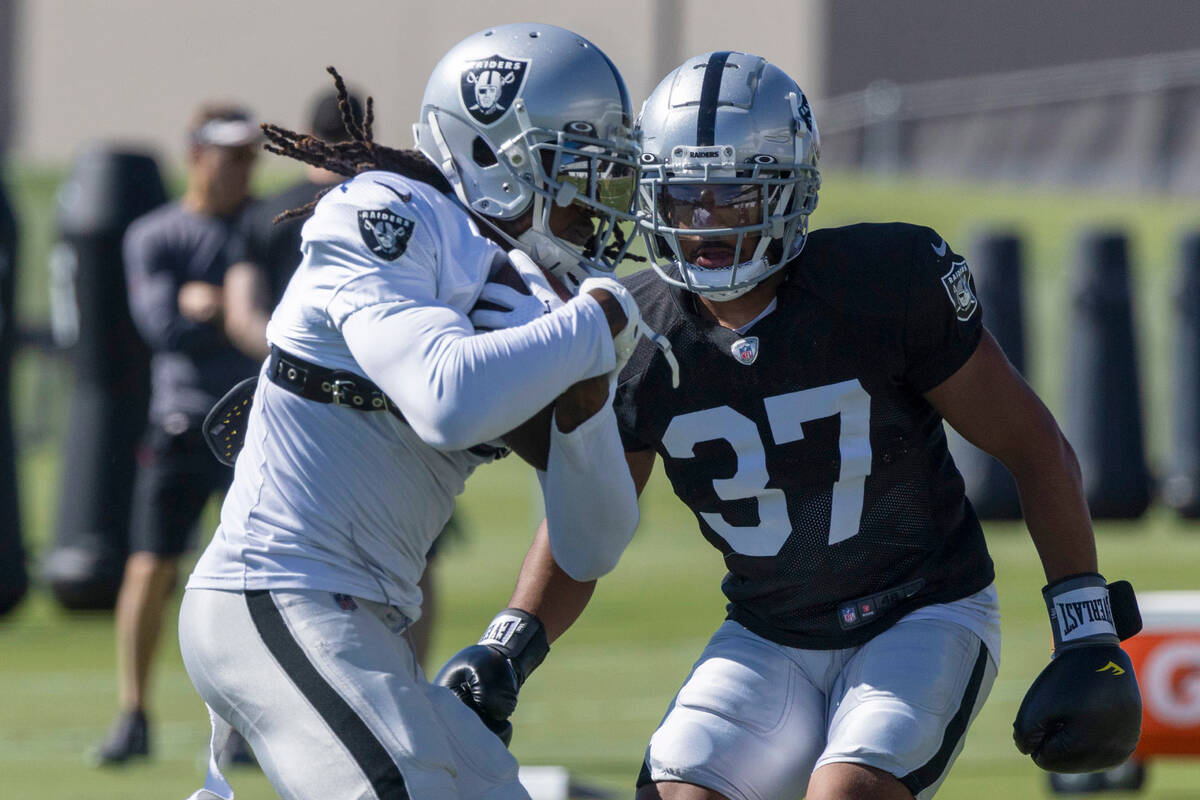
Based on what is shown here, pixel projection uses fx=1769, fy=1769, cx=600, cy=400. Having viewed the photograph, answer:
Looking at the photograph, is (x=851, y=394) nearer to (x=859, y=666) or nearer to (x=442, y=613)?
(x=859, y=666)

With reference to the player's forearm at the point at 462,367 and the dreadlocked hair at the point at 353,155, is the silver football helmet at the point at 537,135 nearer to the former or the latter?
the dreadlocked hair at the point at 353,155

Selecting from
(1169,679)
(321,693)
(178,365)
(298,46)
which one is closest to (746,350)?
(321,693)

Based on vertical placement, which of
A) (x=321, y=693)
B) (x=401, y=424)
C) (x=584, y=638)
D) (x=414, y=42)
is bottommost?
(x=584, y=638)

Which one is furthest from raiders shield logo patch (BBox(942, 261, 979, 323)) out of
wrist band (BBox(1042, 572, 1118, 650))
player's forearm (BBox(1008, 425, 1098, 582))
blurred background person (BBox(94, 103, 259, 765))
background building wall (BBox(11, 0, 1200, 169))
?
background building wall (BBox(11, 0, 1200, 169))

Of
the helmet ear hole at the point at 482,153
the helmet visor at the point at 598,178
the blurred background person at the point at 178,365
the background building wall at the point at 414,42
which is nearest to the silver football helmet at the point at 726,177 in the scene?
the helmet visor at the point at 598,178

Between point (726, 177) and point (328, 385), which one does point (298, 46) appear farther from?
point (328, 385)

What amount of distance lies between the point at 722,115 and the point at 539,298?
65cm

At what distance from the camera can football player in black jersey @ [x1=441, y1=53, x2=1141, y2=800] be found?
291 cm

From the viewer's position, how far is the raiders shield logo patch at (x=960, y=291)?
297cm

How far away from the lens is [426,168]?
284 centimetres

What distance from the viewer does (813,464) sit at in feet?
9.90

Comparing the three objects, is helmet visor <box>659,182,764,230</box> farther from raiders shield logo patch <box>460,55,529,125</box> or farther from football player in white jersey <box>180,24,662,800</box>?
raiders shield logo patch <box>460,55,529,125</box>

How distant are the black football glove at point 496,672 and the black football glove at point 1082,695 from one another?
2.71 feet

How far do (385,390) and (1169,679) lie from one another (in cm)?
293
